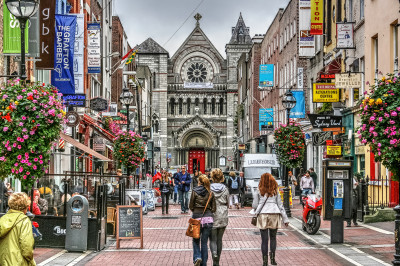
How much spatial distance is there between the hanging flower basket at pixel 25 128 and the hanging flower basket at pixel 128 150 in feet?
61.9

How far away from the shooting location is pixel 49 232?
15719 mm

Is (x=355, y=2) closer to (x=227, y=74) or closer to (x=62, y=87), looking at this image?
(x=62, y=87)

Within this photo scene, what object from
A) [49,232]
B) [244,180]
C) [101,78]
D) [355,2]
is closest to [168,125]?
[101,78]

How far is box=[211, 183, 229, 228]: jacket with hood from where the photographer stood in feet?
42.2

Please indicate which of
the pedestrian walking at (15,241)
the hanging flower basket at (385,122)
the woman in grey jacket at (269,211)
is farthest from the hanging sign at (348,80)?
the pedestrian walking at (15,241)

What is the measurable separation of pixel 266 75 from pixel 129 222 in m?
33.2

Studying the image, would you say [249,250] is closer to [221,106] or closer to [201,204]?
[201,204]

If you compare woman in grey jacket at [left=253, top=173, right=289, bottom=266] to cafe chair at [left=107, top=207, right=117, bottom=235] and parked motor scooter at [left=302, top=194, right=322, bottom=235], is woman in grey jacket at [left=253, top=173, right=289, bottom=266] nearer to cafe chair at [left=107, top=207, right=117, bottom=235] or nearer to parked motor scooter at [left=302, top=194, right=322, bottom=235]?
parked motor scooter at [left=302, top=194, right=322, bottom=235]

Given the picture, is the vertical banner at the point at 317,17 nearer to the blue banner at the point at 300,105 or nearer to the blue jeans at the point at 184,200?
the blue banner at the point at 300,105

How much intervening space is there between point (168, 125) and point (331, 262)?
7633cm

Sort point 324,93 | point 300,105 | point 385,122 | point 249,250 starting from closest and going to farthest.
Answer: point 385,122 < point 249,250 < point 324,93 < point 300,105

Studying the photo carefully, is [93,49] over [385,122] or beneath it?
over

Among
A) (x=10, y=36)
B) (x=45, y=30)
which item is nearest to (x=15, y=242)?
(x=10, y=36)

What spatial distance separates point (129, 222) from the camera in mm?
16391
